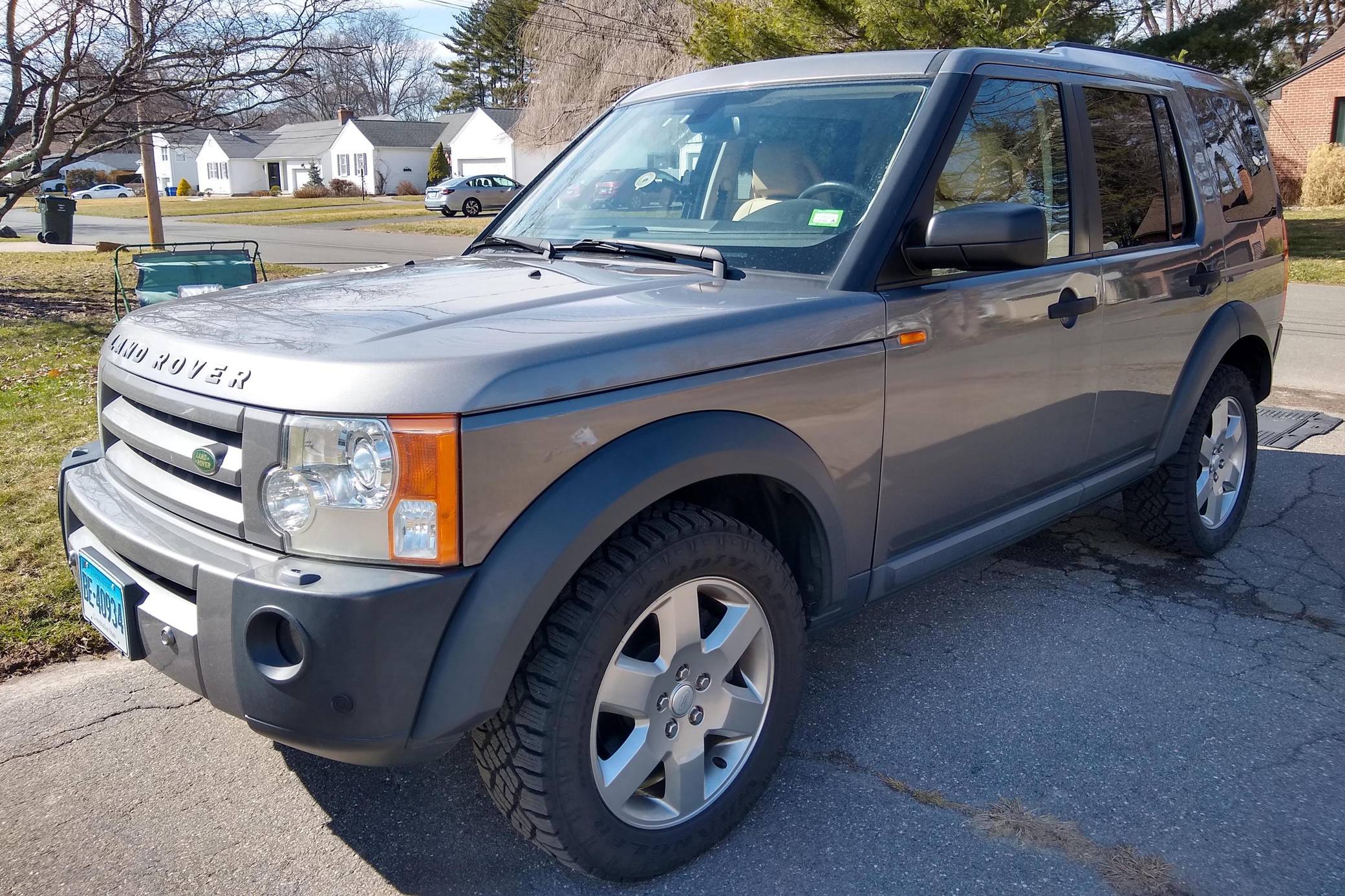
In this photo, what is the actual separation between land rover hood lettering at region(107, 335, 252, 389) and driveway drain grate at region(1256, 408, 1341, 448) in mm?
5984

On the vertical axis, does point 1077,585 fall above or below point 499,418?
below

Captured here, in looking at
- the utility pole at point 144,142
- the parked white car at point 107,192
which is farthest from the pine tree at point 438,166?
the utility pole at point 144,142

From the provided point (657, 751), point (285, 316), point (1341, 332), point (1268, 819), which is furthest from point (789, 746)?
point (1341, 332)

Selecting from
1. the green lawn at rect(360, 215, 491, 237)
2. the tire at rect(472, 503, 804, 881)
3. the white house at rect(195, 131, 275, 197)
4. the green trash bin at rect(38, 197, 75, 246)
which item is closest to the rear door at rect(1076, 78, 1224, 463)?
the tire at rect(472, 503, 804, 881)

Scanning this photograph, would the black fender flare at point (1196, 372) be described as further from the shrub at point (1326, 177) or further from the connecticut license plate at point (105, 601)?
the shrub at point (1326, 177)

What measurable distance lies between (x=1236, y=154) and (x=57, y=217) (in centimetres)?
2045

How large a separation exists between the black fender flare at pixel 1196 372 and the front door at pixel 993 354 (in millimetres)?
661

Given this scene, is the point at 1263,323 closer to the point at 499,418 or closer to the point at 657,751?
the point at 657,751

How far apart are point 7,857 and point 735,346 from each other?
2.17 meters

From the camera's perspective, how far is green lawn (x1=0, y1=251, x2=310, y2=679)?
3.76 m

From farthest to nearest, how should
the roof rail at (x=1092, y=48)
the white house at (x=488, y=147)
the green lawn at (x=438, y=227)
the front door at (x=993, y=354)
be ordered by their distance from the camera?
the white house at (x=488, y=147) < the green lawn at (x=438, y=227) < the roof rail at (x=1092, y=48) < the front door at (x=993, y=354)

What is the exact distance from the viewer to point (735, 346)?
8.15 feet

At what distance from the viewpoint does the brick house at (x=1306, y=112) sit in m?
30.0

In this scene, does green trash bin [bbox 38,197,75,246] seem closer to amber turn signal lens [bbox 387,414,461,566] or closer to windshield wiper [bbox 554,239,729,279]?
windshield wiper [bbox 554,239,729,279]
